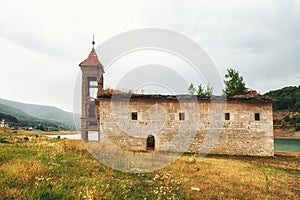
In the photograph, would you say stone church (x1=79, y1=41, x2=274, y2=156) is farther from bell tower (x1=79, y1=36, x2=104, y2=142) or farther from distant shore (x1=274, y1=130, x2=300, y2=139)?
distant shore (x1=274, y1=130, x2=300, y2=139)

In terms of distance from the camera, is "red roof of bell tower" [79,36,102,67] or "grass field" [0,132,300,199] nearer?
"grass field" [0,132,300,199]

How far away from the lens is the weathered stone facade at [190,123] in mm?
18828

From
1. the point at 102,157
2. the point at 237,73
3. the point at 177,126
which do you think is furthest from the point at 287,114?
the point at 102,157

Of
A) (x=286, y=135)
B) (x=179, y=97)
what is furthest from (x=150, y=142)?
(x=286, y=135)

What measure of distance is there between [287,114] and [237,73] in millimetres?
48687

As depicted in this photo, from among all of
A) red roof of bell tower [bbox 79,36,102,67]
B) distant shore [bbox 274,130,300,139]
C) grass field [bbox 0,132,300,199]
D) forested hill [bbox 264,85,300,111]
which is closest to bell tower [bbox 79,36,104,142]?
red roof of bell tower [bbox 79,36,102,67]

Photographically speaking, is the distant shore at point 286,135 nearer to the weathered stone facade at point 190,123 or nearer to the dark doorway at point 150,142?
the weathered stone facade at point 190,123

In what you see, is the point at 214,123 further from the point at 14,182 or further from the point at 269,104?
the point at 14,182

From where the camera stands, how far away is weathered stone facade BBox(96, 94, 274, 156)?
18.8 meters

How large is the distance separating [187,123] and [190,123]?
24 cm

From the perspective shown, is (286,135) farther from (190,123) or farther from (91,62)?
(91,62)

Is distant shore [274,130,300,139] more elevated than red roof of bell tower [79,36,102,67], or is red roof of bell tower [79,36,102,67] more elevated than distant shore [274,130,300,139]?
red roof of bell tower [79,36,102,67]

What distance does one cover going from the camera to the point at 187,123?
19406 mm

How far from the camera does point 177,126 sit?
19.3m
